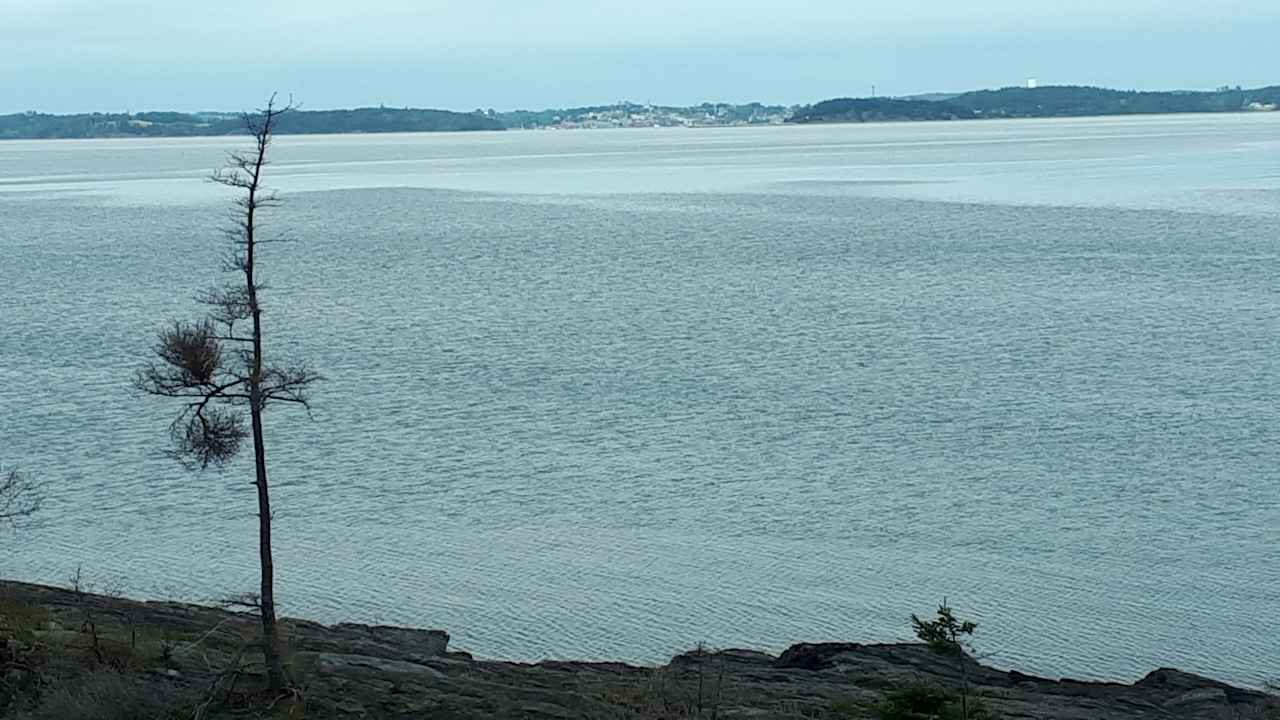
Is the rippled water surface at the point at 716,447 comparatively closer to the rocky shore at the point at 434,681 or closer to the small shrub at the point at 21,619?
the rocky shore at the point at 434,681

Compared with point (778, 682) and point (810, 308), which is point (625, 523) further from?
point (810, 308)

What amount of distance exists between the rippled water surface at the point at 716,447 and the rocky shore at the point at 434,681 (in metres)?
1.53

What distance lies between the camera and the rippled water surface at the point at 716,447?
60.4 feet

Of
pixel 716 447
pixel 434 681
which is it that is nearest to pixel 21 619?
pixel 434 681

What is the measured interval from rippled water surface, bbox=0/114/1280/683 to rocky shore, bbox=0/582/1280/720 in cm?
153

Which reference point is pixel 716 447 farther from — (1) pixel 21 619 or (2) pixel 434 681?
(1) pixel 21 619

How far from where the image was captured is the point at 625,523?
21.2 metres

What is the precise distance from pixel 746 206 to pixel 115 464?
185 ft

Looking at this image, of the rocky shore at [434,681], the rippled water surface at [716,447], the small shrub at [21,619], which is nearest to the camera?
the rocky shore at [434,681]

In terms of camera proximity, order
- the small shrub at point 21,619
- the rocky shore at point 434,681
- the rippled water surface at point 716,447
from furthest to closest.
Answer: the rippled water surface at point 716,447 < the small shrub at point 21,619 < the rocky shore at point 434,681

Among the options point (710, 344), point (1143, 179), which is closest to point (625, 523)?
point (710, 344)

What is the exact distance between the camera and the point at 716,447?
82.2 ft

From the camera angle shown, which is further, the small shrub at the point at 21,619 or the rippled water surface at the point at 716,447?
the rippled water surface at the point at 716,447

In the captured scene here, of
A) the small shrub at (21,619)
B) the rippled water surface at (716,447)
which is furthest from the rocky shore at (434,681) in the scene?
the rippled water surface at (716,447)
